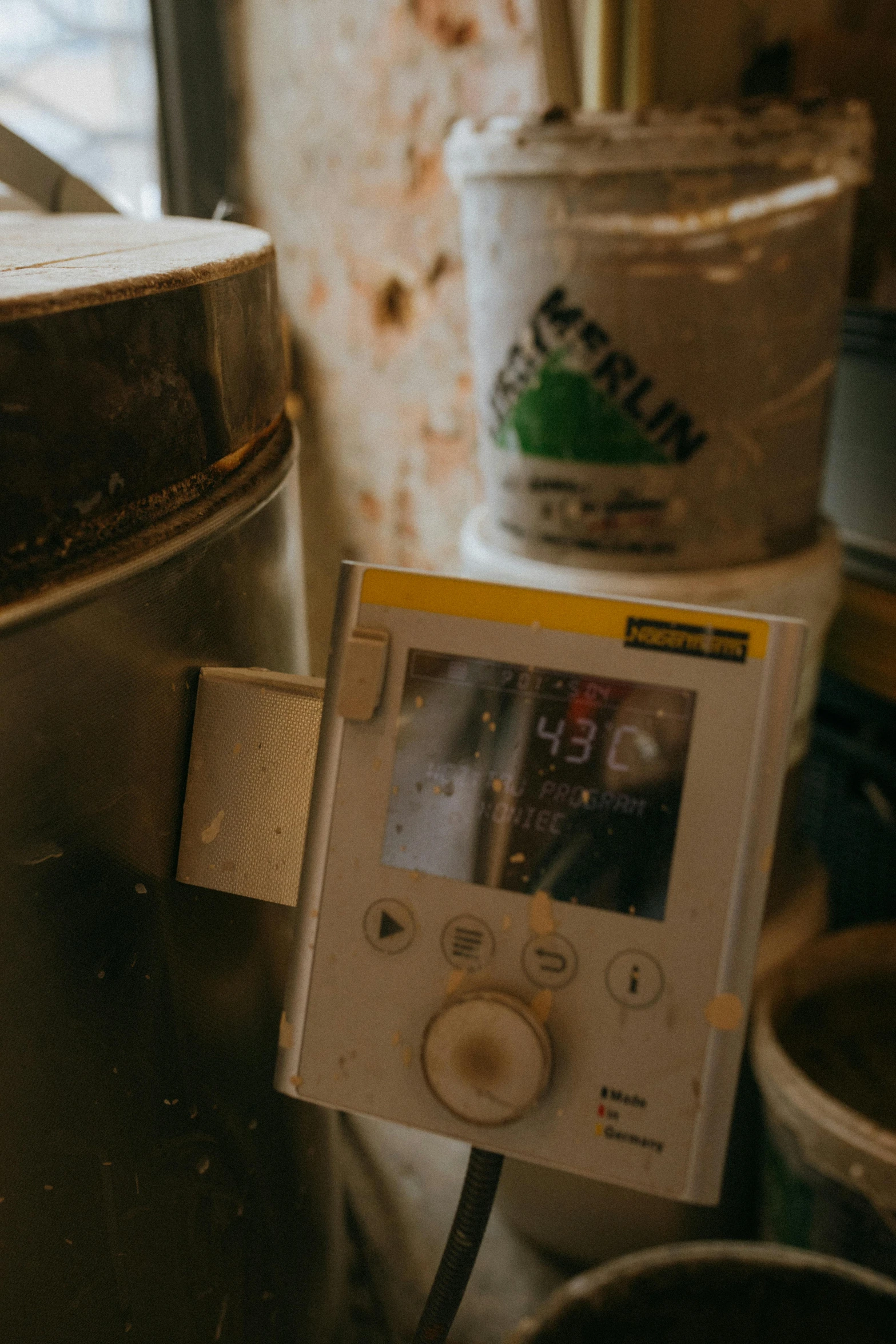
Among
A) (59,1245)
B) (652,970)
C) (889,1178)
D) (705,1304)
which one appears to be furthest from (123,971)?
(889,1178)

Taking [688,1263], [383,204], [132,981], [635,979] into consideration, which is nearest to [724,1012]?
[635,979]

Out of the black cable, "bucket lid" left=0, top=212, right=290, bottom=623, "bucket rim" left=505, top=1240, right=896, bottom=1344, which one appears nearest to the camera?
"bucket lid" left=0, top=212, right=290, bottom=623

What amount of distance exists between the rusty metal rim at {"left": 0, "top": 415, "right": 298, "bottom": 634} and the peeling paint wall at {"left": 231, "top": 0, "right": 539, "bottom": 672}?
0.96m

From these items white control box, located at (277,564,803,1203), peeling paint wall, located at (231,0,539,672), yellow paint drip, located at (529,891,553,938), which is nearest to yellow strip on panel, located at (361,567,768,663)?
white control box, located at (277,564,803,1203)

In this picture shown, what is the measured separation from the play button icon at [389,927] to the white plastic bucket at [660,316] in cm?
68

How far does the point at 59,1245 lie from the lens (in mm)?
437

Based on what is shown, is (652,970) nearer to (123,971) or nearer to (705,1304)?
(123,971)

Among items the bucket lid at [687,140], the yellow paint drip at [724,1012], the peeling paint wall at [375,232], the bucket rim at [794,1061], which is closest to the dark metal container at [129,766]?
the yellow paint drip at [724,1012]

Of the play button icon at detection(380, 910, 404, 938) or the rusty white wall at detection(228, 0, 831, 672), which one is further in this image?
the rusty white wall at detection(228, 0, 831, 672)

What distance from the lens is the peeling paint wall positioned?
138 cm

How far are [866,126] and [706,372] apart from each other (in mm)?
296

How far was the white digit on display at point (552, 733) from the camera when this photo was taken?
1.40 feet

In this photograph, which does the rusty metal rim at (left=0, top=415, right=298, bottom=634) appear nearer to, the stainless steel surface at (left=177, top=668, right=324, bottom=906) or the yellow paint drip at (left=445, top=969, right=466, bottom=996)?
the stainless steel surface at (left=177, top=668, right=324, bottom=906)

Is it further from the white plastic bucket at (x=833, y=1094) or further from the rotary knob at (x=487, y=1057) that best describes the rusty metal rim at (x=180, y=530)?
the white plastic bucket at (x=833, y=1094)
